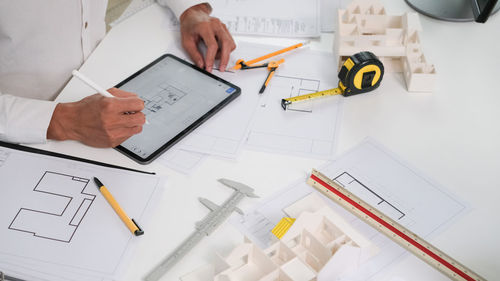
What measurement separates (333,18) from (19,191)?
101cm

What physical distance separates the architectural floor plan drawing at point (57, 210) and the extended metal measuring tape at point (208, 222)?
19cm

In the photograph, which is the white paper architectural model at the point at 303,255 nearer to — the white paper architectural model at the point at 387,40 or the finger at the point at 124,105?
the finger at the point at 124,105

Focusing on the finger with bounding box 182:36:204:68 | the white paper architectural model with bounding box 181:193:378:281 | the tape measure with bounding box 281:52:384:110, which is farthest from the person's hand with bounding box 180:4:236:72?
the white paper architectural model with bounding box 181:193:378:281

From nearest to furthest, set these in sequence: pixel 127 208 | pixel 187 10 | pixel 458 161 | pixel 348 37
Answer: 1. pixel 127 208
2. pixel 458 161
3. pixel 348 37
4. pixel 187 10

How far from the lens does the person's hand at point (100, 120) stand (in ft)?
3.33

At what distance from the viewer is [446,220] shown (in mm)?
917

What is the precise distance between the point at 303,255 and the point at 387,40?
26.7 inches

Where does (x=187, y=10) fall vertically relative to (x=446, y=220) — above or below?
above

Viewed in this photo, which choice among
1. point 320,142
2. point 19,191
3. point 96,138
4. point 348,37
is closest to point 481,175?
point 320,142

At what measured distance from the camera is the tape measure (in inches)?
44.3

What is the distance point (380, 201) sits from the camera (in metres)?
0.95

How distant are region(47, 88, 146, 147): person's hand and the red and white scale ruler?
42cm

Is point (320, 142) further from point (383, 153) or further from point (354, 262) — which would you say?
point (354, 262)

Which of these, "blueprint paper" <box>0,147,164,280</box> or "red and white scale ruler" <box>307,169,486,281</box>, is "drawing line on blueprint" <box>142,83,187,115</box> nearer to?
"blueprint paper" <box>0,147,164,280</box>
